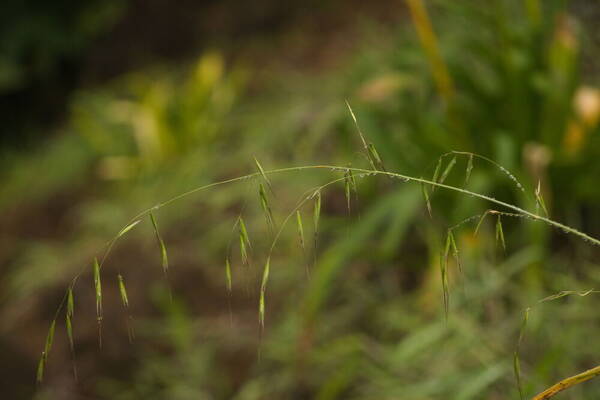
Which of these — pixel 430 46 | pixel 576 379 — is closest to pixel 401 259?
pixel 430 46

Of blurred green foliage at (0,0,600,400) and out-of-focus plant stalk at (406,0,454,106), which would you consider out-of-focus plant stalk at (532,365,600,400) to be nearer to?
blurred green foliage at (0,0,600,400)

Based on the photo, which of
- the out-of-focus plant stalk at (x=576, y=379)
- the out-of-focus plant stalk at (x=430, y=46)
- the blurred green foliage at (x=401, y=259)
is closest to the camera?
the out-of-focus plant stalk at (x=576, y=379)

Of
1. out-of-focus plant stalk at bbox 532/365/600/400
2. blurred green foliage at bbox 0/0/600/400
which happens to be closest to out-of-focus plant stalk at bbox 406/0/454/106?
blurred green foliage at bbox 0/0/600/400

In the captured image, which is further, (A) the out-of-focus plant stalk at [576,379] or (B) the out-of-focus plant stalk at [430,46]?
(B) the out-of-focus plant stalk at [430,46]

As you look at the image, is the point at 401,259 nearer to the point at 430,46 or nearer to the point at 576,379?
the point at 430,46

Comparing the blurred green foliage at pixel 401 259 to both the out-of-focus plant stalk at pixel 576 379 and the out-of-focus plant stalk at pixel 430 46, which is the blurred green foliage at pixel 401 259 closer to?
the out-of-focus plant stalk at pixel 430 46

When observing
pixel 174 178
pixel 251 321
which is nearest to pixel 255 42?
pixel 174 178

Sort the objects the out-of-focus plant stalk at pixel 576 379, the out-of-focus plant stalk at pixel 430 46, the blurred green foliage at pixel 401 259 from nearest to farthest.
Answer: the out-of-focus plant stalk at pixel 576 379 < the blurred green foliage at pixel 401 259 < the out-of-focus plant stalk at pixel 430 46

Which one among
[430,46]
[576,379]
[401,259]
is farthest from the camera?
[401,259]

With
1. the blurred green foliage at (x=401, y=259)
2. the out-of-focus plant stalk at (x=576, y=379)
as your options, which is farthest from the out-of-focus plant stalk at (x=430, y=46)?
the out-of-focus plant stalk at (x=576, y=379)

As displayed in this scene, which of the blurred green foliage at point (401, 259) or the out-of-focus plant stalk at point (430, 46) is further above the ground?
the out-of-focus plant stalk at point (430, 46)
